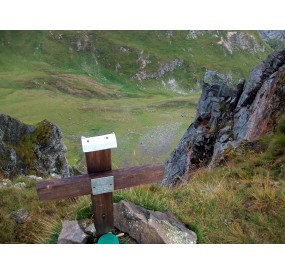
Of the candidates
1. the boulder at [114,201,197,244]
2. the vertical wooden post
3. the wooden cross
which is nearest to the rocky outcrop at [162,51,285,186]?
the boulder at [114,201,197,244]

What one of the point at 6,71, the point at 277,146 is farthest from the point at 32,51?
the point at 277,146

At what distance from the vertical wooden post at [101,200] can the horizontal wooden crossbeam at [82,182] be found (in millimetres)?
153

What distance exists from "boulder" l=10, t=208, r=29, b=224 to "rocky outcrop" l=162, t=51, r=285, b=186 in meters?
5.91

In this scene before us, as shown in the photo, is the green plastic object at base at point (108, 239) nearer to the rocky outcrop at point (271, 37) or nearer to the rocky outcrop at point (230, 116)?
the rocky outcrop at point (230, 116)

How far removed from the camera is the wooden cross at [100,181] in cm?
505

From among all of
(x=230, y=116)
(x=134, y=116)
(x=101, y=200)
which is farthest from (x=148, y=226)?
(x=134, y=116)

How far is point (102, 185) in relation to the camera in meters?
5.70

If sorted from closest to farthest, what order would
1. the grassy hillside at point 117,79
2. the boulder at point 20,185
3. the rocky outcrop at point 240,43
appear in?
the boulder at point 20,185
the grassy hillside at point 117,79
the rocky outcrop at point 240,43

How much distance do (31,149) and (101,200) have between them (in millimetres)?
17008

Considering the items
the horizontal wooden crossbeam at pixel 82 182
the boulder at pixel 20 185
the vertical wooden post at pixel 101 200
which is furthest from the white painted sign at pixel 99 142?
the boulder at pixel 20 185

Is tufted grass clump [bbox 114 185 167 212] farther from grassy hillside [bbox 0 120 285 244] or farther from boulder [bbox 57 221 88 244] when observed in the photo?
boulder [bbox 57 221 88 244]

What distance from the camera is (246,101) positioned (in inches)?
754

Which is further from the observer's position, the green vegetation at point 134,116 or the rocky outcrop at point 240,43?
the rocky outcrop at point 240,43

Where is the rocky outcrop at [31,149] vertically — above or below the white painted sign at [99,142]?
below
